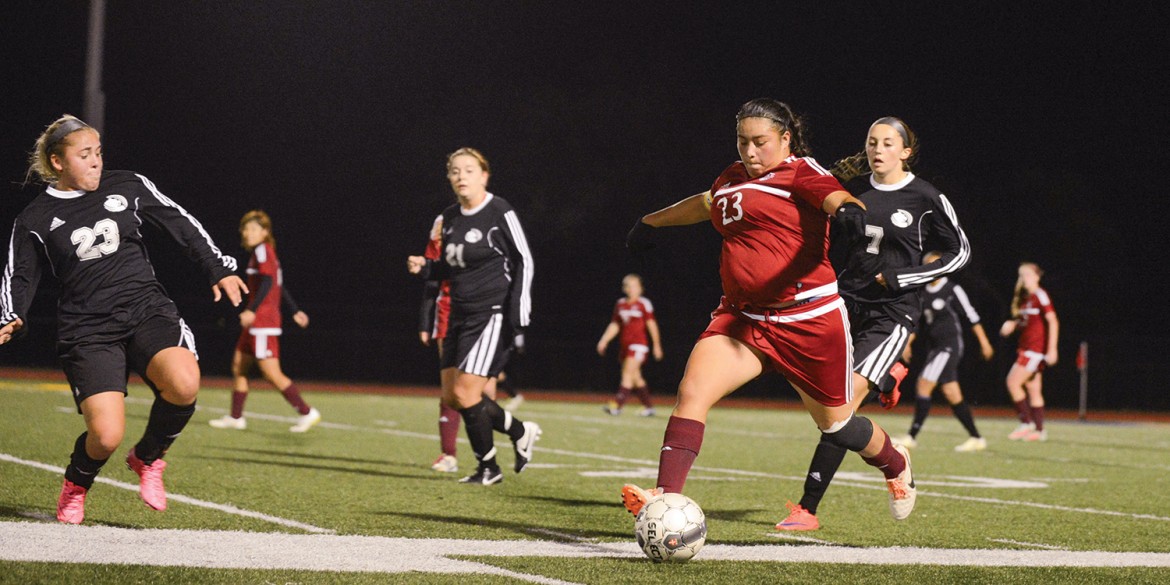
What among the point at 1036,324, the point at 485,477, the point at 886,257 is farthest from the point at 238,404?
the point at 1036,324

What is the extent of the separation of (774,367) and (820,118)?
2720 cm

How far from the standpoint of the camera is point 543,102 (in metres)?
36.1

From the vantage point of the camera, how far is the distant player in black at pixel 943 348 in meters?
12.9

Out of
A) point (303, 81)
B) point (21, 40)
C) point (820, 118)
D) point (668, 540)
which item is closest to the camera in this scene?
point (668, 540)

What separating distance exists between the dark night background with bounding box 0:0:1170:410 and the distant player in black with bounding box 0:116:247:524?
23534 mm

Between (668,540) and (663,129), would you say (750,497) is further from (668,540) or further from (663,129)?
(663,129)

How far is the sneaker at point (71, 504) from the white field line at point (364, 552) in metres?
0.10

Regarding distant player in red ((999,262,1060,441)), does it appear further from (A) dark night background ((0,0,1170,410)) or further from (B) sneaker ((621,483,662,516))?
(A) dark night background ((0,0,1170,410))

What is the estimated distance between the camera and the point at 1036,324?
15570 millimetres

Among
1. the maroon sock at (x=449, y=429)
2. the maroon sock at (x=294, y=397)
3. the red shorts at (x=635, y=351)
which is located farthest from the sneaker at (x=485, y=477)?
the red shorts at (x=635, y=351)

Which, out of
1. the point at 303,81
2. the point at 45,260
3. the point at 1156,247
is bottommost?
the point at 1156,247

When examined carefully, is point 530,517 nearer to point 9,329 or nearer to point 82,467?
point 82,467

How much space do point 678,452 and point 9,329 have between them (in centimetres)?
283

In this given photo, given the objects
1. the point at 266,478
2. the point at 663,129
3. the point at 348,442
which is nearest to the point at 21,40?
the point at 663,129
